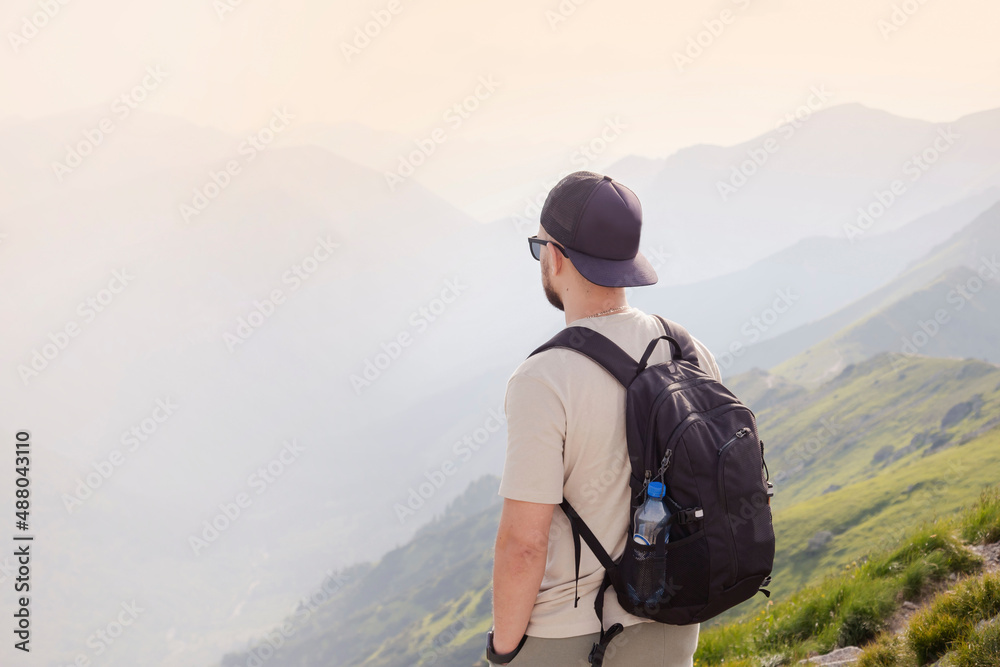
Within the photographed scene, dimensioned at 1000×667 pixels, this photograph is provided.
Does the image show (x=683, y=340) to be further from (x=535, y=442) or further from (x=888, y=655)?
(x=888, y=655)

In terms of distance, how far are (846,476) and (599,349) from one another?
16413 cm

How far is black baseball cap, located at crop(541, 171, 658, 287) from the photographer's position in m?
2.87

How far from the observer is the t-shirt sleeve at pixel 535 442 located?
102 inches

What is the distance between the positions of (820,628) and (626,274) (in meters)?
6.29

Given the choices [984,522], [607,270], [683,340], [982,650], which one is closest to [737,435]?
[683,340]

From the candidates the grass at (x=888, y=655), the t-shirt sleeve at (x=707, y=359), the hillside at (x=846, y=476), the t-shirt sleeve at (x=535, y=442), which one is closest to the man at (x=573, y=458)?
the t-shirt sleeve at (x=535, y=442)

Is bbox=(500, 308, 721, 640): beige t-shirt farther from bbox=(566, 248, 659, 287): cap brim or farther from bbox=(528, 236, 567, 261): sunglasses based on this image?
bbox=(528, 236, 567, 261): sunglasses

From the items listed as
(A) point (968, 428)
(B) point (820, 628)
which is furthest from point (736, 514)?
(A) point (968, 428)

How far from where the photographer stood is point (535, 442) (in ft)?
8.54

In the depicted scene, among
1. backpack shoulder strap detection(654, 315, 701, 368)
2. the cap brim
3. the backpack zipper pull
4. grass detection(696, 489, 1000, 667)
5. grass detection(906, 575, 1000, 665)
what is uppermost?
the cap brim

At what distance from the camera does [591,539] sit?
9.34 feet

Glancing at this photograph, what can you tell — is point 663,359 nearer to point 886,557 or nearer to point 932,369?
point 886,557

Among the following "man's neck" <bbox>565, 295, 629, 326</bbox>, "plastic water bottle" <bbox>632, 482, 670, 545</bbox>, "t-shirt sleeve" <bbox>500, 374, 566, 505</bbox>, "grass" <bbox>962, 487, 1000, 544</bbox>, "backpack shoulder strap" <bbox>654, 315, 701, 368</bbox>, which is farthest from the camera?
"grass" <bbox>962, 487, 1000, 544</bbox>

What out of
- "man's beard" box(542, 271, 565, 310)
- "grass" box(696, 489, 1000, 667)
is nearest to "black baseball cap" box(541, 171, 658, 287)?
"man's beard" box(542, 271, 565, 310)
